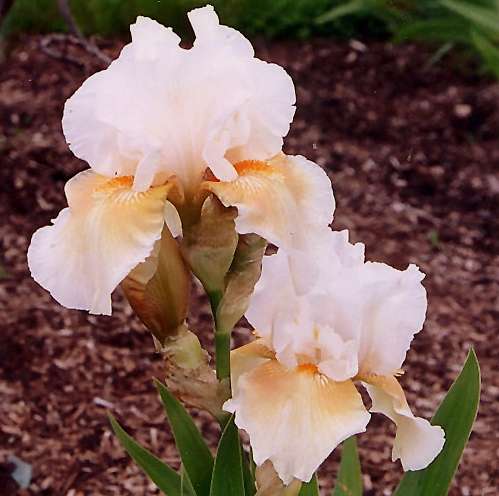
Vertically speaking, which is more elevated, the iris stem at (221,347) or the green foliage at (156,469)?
the iris stem at (221,347)

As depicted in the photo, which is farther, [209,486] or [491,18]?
[491,18]

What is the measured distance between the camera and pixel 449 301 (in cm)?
262

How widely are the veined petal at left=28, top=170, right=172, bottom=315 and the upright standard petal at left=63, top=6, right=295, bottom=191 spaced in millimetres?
27

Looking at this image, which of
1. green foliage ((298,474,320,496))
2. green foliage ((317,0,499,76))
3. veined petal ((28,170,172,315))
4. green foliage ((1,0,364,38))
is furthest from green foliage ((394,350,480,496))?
green foliage ((1,0,364,38))

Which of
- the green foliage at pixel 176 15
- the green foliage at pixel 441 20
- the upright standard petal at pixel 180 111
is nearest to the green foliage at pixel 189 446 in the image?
the upright standard petal at pixel 180 111

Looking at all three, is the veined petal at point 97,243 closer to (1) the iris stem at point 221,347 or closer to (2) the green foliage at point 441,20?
(1) the iris stem at point 221,347

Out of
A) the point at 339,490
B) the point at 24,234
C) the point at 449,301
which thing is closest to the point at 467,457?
the point at 449,301

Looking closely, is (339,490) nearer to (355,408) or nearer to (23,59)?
(355,408)

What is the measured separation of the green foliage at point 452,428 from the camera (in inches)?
44.0

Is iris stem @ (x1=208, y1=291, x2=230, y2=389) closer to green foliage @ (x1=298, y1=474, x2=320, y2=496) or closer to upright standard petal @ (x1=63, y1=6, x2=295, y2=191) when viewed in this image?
upright standard petal @ (x1=63, y1=6, x2=295, y2=191)

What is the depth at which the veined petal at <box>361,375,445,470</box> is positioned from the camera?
892 mm

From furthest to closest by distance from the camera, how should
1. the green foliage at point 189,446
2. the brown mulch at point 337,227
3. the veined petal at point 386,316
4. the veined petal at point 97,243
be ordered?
the brown mulch at point 337,227 < the green foliage at point 189,446 < the veined petal at point 386,316 < the veined petal at point 97,243

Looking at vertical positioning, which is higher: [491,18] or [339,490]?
[339,490]

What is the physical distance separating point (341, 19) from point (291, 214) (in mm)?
3165
